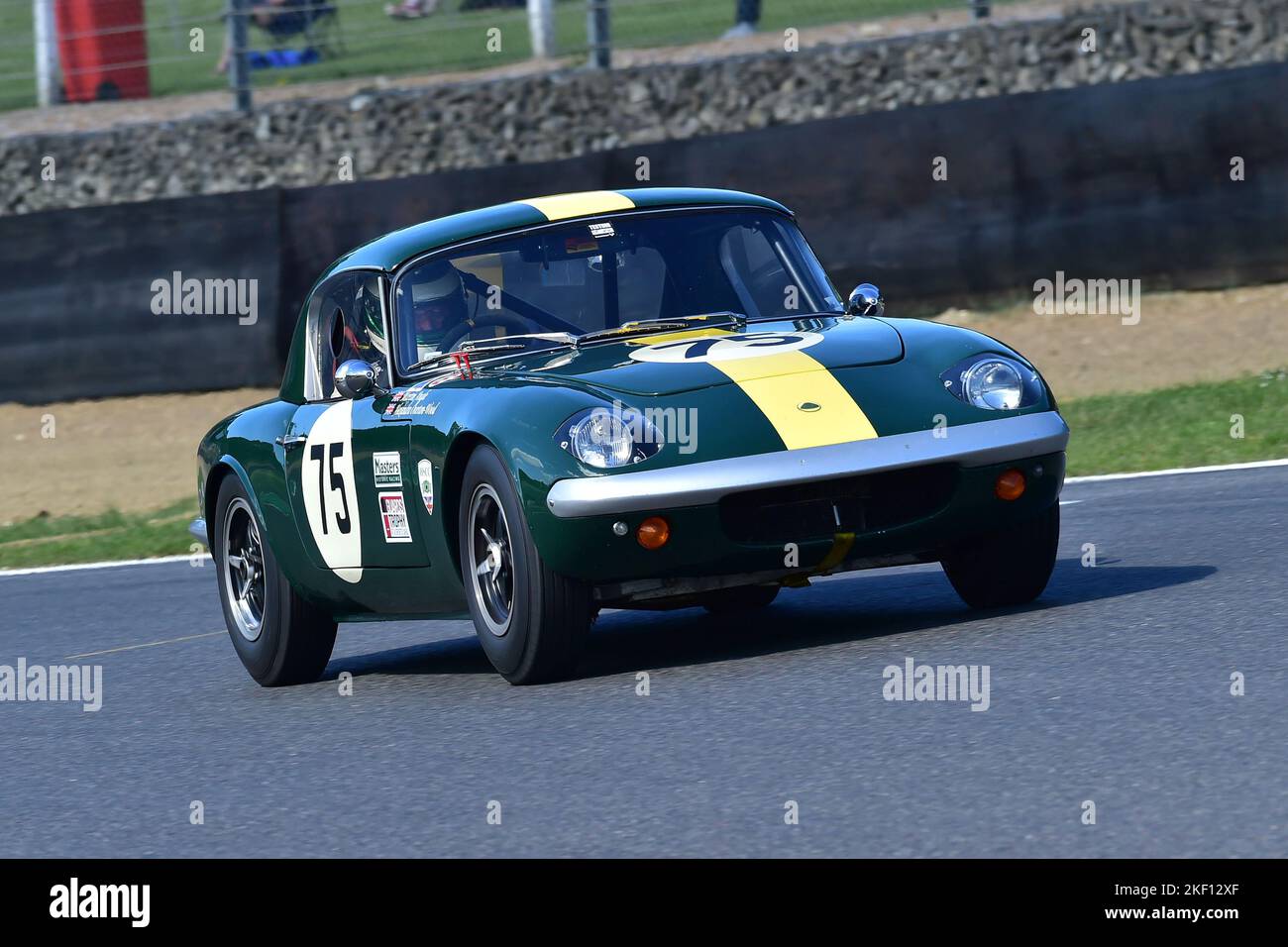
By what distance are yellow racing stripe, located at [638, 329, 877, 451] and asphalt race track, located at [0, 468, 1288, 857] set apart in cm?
66

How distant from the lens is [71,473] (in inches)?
643

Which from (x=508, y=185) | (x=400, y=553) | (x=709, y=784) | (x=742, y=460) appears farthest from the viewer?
(x=508, y=185)

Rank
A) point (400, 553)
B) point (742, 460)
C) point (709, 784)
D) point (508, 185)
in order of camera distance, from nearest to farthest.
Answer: point (709, 784) < point (742, 460) < point (400, 553) < point (508, 185)

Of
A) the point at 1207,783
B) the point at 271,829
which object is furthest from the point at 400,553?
the point at 1207,783

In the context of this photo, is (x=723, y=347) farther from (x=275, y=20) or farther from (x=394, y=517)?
(x=275, y=20)

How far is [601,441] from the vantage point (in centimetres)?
643

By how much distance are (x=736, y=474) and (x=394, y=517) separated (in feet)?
4.40

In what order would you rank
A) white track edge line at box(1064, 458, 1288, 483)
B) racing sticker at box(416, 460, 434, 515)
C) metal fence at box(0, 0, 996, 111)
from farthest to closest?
metal fence at box(0, 0, 996, 111) → white track edge line at box(1064, 458, 1288, 483) → racing sticker at box(416, 460, 434, 515)

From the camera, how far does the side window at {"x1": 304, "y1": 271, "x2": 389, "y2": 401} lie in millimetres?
7703

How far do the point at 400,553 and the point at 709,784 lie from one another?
7.29ft

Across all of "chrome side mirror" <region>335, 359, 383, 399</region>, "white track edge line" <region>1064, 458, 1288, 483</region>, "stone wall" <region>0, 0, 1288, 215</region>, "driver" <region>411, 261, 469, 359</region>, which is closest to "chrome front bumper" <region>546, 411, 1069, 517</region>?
"chrome side mirror" <region>335, 359, 383, 399</region>

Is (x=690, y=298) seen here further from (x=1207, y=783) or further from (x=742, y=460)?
(x=1207, y=783)

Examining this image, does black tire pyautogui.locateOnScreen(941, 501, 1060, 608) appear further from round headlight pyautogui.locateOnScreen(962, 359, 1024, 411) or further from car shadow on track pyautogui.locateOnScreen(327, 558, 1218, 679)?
round headlight pyautogui.locateOnScreen(962, 359, 1024, 411)

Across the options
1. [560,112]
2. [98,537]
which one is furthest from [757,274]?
[560,112]
